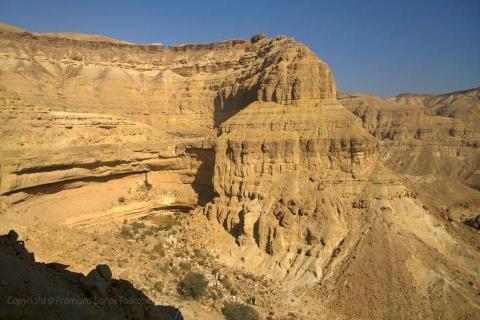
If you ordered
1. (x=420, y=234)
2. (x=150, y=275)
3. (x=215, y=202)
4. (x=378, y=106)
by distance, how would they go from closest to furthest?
(x=150, y=275), (x=420, y=234), (x=215, y=202), (x=378, y=106)

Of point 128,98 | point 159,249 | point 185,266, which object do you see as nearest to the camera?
point 185,266

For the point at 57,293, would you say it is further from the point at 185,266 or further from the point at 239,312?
the point at 185,266

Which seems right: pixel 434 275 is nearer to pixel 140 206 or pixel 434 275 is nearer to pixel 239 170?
pixel 239 170

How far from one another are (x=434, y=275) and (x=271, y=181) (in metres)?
9.98

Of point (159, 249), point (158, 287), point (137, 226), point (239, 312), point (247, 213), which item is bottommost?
point (239, 312)

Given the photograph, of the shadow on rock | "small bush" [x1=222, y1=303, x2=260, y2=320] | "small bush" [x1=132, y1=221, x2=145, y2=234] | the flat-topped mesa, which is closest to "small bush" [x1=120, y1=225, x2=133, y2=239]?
"small bush" [x1=132, y1=221, x2=145, y2=234]

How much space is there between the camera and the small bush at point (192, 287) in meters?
19.2

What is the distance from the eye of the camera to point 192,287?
63.7 ft

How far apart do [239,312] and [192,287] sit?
238cm

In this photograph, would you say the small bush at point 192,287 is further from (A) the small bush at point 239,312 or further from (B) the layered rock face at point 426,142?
(B) the layered rock face at point 426,142

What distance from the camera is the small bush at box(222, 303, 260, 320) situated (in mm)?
18359

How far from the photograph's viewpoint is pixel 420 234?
23.0 meters

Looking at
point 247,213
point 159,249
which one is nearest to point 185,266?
point 159,249

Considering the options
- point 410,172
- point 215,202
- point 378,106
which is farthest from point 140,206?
point 378,106
